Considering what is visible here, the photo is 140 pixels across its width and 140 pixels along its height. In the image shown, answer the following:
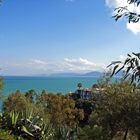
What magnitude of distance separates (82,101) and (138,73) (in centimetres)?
7009

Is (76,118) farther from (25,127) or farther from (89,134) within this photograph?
(25,127)

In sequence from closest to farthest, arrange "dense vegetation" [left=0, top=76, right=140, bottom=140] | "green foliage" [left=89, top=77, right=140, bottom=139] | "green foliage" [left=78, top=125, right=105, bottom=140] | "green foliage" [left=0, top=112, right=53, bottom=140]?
1. "green foliage" [left=0, top=112, right=53, bottom=140]
2. "dense vegetation" [left=0, top=76, right=140, bottom=140]
3. "green foliage" [left=78, top=125, right=105, bottom=140]
4. "green foliage" [left=89, top=77, right=140, bottom=139]

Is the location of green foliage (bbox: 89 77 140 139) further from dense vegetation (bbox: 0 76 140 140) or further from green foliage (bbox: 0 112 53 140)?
green foliage (bbox: 0 112 53 140)

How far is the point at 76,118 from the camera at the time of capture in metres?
61.4

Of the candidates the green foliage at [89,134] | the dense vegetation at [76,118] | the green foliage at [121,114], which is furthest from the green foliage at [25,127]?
the green foliage at [121,114]

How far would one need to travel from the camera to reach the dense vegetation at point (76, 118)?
1841cm

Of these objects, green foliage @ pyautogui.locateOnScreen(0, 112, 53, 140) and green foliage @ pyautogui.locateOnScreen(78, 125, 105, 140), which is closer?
green foliage @ pyautogui.locateOnScreen(0, 112, 53, 140)

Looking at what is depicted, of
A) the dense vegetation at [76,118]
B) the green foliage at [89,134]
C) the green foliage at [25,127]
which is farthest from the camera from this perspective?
the green foliage at [89,134]

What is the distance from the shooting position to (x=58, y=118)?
178 feet

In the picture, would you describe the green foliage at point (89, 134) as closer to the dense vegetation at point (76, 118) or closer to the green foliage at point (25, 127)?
the dense vegetation at point (76, 118)

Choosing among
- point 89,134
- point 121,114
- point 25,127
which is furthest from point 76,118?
point 25,127

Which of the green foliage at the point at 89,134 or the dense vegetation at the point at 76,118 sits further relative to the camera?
the green foliage at the point at 89,134

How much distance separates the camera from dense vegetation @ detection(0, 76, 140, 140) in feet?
60.4

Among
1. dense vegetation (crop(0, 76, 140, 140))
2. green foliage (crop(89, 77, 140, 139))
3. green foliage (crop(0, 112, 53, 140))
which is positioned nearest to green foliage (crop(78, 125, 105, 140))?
dense vegetation (crop(0, 76, 140, 140))
